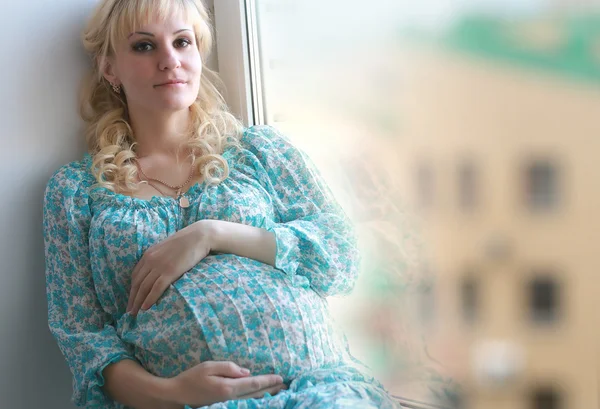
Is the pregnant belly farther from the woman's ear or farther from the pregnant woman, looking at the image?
the woman's ear

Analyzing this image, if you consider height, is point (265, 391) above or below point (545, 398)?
below

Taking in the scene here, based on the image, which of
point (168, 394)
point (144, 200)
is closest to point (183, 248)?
point (144, 200)

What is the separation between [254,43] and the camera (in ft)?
5.51

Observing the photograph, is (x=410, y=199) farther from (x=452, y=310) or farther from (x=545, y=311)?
(x=545, y=311)

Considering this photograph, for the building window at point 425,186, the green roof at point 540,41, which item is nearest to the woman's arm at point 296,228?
the building window at point 425,186

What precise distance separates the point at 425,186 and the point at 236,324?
64cm

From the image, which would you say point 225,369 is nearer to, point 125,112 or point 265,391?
point 265,391

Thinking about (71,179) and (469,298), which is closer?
(469,298)

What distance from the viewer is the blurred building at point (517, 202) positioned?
458 millimetres

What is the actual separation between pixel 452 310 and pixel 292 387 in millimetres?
580

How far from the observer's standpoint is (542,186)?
469mm

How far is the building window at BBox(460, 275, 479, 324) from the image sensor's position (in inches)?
21.7

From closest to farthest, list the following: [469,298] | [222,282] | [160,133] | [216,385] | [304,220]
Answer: [469,298] < [216,385] < [222,282] < [304,220] < [160,133]

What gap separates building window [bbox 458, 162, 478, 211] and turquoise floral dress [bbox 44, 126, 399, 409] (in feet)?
2.00
